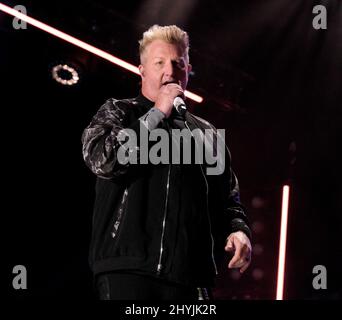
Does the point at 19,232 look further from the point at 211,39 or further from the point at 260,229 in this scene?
the point at 211,39

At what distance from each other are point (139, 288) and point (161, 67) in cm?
90

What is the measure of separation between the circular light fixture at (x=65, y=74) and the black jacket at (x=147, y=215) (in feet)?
7.34

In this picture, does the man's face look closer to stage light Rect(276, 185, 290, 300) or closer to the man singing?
the man singing

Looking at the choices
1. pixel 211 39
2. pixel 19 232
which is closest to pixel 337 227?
pixel 211 39

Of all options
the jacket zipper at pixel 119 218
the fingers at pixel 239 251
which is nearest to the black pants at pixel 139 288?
the jacket zipper at pixel 119 218

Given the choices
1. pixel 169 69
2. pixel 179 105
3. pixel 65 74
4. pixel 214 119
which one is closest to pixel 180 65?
pixel 169 69

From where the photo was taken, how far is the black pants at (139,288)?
5.86ft

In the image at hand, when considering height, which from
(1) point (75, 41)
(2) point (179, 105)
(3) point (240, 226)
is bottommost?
(3) point (240, 226)

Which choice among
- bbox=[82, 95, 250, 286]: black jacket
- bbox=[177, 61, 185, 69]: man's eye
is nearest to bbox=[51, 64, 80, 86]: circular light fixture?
bbox=[177, 61, 185, 69]: man's eye

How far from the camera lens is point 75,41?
412 cm

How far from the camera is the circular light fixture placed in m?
4.20

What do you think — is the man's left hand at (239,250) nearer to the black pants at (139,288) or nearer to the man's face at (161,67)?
the black pants at (139,288)

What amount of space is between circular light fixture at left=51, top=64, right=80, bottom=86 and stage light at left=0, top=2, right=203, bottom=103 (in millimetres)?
195

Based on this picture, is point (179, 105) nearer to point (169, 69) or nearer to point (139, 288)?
point (169, 69)
